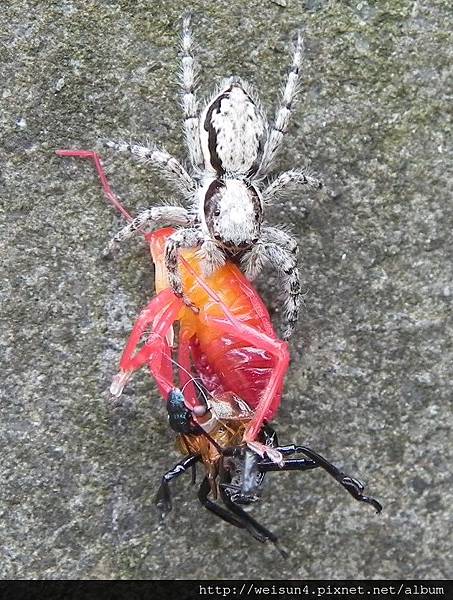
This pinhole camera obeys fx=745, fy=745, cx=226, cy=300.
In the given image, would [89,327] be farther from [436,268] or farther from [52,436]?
[436,268]

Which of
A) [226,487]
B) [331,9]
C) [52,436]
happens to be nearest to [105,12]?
[331,9]

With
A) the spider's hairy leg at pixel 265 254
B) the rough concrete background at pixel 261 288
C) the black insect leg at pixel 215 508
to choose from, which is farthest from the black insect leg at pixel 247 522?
the spider's hairy leg at pixel 265 254

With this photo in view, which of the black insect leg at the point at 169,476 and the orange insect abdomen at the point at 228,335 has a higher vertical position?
the orange insect abdomen at the point at 228,335

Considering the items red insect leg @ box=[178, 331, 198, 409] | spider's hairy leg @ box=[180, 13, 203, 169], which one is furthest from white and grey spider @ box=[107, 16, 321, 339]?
red insect leg @ box=[178, 331, 198, 409]

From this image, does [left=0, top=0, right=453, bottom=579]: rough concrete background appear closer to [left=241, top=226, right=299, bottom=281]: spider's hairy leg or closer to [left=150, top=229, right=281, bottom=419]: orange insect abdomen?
[left=241, top=226, right=299, bottom=281]: spider's hairy leg

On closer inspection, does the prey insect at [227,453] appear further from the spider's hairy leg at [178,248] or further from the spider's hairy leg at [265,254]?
the spider's hairy leg at [265,254]

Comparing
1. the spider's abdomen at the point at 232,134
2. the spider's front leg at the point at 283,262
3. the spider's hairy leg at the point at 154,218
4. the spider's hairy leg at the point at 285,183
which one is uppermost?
the spider's abdomen at the point at 232,134

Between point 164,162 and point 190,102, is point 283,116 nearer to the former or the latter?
point 190,102
